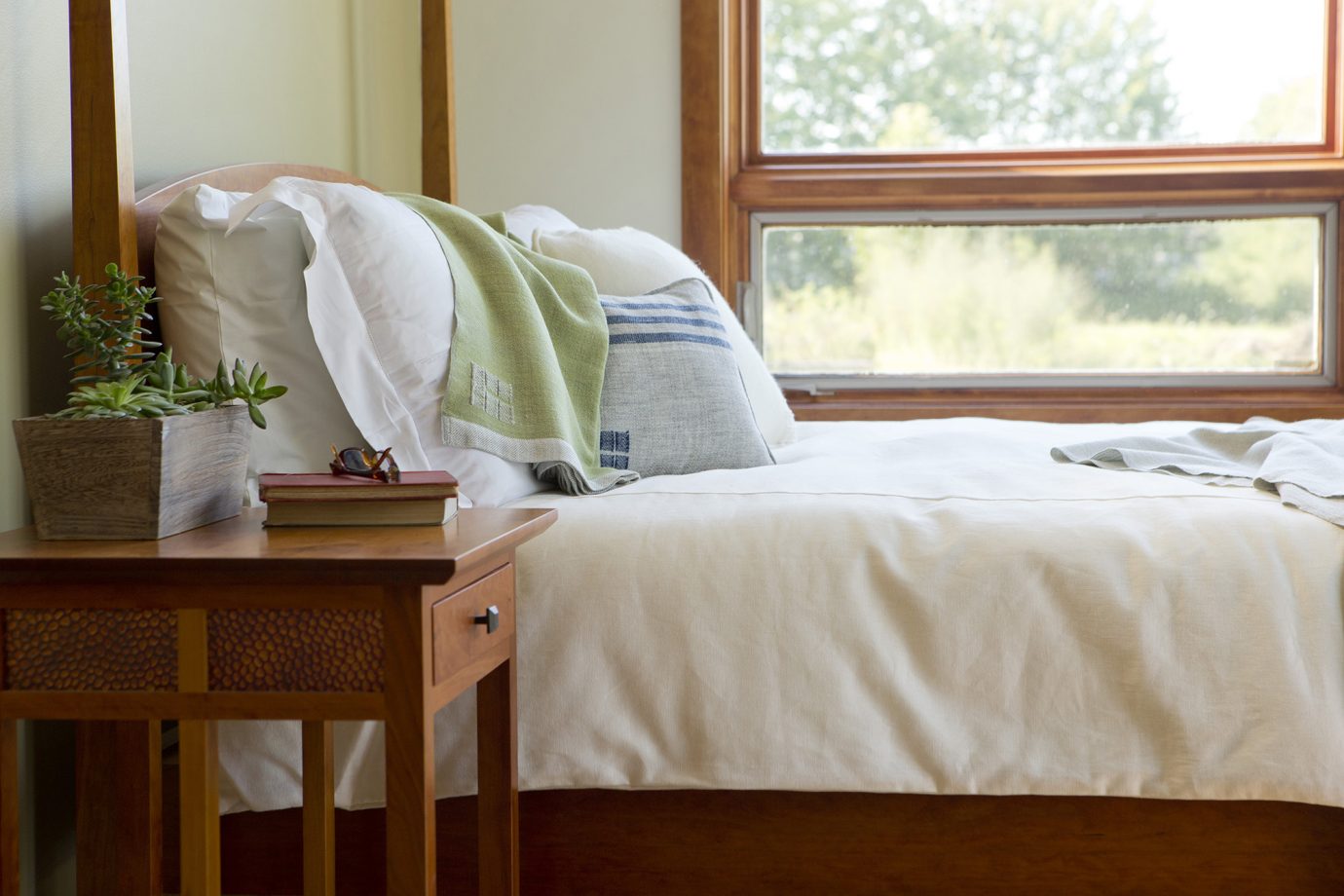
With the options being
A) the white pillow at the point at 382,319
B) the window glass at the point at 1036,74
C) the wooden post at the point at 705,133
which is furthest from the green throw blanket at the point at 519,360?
the window glass at the point at 1036,74

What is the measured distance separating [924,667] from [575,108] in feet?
7.30

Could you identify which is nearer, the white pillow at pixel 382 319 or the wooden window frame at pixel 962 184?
the white pillow at pixel 382 319

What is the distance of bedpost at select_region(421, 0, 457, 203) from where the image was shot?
8.04 feet

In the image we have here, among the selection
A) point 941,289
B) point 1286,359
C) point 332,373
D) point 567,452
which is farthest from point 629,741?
point 1286,359

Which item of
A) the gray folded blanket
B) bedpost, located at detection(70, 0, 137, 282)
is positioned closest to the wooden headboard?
bedpost, located at detection(70, 0, 137, 282)

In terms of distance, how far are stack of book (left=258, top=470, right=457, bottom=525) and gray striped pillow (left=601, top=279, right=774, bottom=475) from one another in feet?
2.04

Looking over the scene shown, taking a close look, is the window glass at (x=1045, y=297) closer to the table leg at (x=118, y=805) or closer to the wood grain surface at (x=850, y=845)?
the wood grain surface at (x=850, y=845)

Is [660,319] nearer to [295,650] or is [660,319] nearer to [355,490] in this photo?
[355,490]

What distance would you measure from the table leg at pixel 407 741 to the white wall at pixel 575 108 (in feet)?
7.59

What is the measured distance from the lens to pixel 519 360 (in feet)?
5.26

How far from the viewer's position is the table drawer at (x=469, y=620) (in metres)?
1.01

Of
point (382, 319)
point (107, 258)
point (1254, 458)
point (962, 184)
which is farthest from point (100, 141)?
point (962, 184)

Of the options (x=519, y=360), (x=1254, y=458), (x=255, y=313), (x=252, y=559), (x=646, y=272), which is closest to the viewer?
(x=252, y=559)

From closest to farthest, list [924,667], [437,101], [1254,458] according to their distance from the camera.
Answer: [924,667]
[1254,458]
[437,101]
